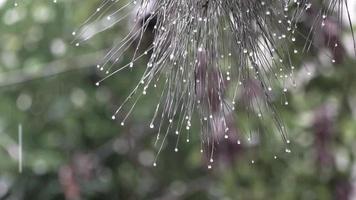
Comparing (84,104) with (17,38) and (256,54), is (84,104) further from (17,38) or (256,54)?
(256,54)

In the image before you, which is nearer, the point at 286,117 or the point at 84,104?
the point at 286,117

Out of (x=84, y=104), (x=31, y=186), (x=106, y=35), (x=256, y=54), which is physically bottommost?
(x=31, y=186)

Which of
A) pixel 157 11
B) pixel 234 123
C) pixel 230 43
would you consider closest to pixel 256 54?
pixel 230 43

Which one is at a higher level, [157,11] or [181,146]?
[157,11]

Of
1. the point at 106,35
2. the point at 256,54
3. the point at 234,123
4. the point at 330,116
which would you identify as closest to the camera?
the point at 256,54

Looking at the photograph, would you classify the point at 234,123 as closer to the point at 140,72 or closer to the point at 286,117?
the point at 286,117

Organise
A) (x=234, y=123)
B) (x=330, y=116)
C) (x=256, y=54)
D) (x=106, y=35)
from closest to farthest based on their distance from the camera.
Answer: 1. (x=256, y=54)
2. (x=234, y=123)
3. (x=330, y=116)
4. (x=106, y=35)
